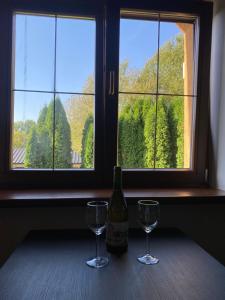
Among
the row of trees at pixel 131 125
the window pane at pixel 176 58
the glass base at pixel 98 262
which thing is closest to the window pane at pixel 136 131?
the row of trees at pixel 131 125

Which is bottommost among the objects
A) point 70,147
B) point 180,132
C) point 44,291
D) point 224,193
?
point 44,291

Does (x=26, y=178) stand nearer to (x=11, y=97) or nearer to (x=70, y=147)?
(x=70, y=147)

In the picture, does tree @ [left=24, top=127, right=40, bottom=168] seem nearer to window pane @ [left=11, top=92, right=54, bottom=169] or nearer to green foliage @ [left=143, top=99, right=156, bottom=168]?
window pane @ [left=11, top=92, right=54, bottom=169]

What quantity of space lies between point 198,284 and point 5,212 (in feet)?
3.18

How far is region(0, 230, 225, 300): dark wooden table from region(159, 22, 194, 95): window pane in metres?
0.97

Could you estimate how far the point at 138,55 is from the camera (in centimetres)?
160

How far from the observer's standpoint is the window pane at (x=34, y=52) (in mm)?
1517

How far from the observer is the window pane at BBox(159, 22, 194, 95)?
1.62m

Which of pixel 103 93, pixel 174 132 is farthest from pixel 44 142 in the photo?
pixel 174 132

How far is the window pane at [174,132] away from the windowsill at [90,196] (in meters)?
0.20

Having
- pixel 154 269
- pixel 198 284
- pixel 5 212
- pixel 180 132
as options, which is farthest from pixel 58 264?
pixel 180 132

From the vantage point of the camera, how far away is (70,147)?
156cm

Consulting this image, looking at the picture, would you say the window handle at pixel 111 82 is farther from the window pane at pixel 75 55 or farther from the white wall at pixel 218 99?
the white wall at pixel 218 99

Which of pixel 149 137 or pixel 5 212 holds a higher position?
pixel 149 137
